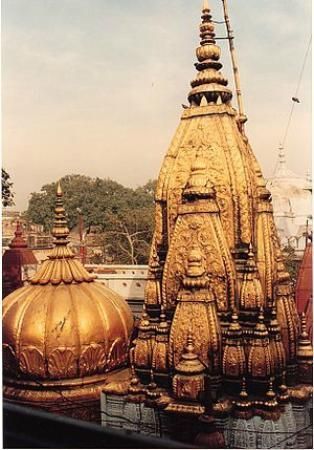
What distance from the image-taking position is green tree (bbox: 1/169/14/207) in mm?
4341

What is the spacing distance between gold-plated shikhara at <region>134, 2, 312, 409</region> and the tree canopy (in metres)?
6.39

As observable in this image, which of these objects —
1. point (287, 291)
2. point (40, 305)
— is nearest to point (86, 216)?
point (40, 305)

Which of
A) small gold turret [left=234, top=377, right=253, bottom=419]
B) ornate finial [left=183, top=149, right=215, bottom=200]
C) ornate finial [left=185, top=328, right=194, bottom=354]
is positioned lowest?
small gold turret [left=234, top=377, right=253, bottom=419]

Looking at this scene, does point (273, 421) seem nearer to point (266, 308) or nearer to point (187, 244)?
point (266, 308)

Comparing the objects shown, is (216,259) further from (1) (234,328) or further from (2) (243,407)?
(2) (243,407)

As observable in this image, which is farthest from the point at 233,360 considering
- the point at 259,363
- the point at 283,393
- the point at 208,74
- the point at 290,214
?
the point at 290,214

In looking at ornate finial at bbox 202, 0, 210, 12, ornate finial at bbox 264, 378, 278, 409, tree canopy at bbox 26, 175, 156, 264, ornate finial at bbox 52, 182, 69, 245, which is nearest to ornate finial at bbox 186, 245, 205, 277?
ornate finial at bbox 264, 378, 278, 409

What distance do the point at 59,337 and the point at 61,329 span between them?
2.7 inches

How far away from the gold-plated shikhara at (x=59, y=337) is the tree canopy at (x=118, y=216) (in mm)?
5854

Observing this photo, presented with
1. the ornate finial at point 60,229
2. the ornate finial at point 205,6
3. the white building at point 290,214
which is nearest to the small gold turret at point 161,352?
the ornate finial at point 60,229

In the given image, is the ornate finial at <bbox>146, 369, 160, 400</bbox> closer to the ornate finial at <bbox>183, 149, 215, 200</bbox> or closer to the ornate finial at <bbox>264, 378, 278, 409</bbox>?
the ornate finial at <bbox>264, 378, 278, 409</bbox>

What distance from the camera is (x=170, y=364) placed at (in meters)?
3.59

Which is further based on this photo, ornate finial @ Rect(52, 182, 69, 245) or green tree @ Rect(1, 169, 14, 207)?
ornate finial @ Rect(52, 182, 69, 245)

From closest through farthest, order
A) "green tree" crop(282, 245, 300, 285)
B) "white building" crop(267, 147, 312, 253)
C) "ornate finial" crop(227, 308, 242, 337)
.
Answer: "ornate finial" crop(227, 308, 242, 337) < "green tree" crop(282, 245, 300, 285) < "white building" crop(267, 147, 312, 253)
